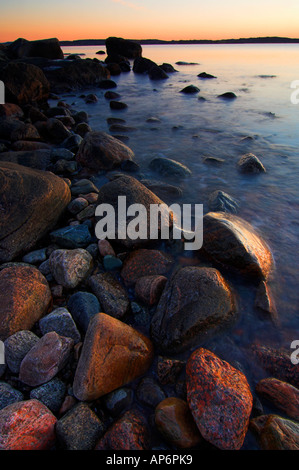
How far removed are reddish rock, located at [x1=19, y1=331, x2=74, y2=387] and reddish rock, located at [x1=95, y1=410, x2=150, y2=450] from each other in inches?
21.7

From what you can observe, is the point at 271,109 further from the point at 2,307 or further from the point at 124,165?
the point at 2,307

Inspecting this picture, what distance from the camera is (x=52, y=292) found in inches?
98.6

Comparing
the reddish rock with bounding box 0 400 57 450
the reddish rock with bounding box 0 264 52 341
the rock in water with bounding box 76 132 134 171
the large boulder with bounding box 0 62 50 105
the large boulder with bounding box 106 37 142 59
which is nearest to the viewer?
the reddish rock with bounding box 0 400 57 450

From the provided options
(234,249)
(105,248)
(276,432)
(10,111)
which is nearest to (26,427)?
(276,432)

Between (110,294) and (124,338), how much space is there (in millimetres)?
591

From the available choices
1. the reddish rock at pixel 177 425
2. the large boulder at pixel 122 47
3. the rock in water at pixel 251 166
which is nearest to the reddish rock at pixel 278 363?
the reddish rock at pixel 177 425

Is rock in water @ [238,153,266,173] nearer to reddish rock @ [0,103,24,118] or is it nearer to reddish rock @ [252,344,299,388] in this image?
reddish rock @ [252,344,299,388]

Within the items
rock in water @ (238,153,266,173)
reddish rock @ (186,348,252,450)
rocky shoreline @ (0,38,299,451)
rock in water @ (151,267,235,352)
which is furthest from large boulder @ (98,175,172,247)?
rock in water @ (238,153,266,173)

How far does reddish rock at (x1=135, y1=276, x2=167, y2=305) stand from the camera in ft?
8.01

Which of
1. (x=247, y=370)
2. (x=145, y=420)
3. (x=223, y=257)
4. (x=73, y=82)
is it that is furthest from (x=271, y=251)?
(x=73, y=82)

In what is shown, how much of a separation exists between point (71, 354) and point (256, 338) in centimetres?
151

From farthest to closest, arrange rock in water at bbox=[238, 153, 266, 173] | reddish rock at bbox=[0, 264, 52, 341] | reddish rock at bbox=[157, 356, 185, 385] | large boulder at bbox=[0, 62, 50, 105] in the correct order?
1. large boulder at bbox=[0, 62, 50, 105]
2. rock in water at bbox=[238, 153, 266, 173]
3. reddish rock at bbox=[0, 264, 52, 341]
4. reddish rock at bbox=[157, 356, 185, 385]

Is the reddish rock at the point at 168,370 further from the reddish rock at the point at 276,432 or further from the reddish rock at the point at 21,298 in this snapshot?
the reddish rock at the point at 21,298

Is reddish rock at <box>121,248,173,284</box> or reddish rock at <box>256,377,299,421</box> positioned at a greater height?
reddish rock at <box>121,248,173,284</box>
